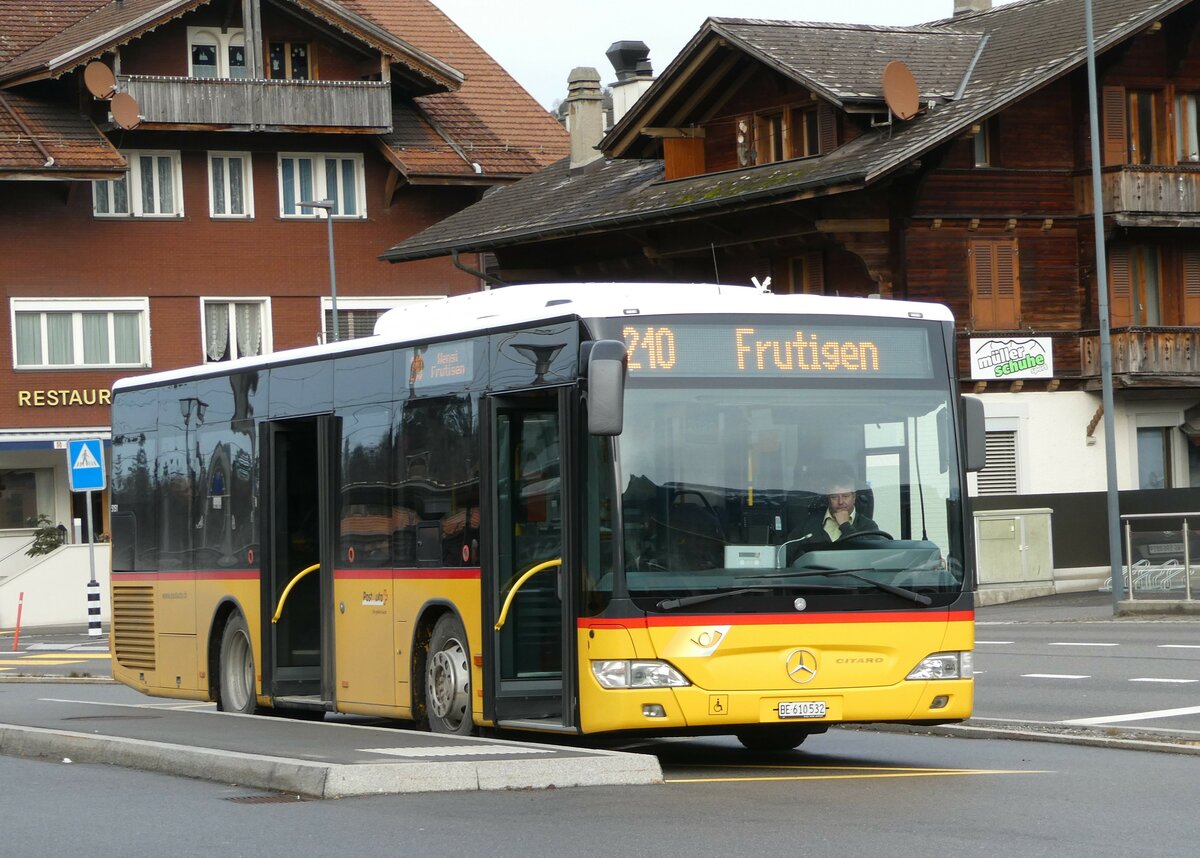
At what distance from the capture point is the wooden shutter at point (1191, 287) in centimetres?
4291

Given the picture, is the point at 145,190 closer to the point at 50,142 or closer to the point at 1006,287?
the point at 50,142

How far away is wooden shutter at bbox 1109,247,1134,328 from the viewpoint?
4241 cm

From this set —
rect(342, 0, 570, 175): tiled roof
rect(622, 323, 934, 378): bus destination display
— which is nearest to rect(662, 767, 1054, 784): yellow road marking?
rect(622, 323, 934, 378): bus destination display

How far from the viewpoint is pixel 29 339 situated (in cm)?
4784

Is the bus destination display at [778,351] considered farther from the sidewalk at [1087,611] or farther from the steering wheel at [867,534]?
the sidewalk at [1087,611]

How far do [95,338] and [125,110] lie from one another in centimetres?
527

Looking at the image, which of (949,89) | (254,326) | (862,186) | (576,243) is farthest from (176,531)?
(254,326)

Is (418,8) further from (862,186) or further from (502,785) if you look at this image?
(502,785)

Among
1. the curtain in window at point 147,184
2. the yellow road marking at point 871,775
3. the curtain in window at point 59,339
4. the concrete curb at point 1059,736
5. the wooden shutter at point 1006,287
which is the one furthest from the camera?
the curtain in window at point 147,184

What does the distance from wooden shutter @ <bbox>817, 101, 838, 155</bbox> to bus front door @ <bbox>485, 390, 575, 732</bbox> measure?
27.8 metres

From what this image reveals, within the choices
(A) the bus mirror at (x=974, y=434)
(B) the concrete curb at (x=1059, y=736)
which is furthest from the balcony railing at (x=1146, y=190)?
(A) the bus mirror at (x=974, y=434)

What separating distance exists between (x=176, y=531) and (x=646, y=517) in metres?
6.97

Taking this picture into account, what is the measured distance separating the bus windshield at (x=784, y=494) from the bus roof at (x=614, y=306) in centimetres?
28

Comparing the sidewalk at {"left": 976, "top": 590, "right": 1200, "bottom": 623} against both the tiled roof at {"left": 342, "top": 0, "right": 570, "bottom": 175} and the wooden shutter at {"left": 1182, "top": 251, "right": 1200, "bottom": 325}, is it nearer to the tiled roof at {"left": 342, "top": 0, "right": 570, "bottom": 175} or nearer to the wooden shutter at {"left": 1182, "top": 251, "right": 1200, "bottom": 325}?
the wooden shutter at {"left": 1182, "top": 251, "right": 1200, "bottom": 325}
